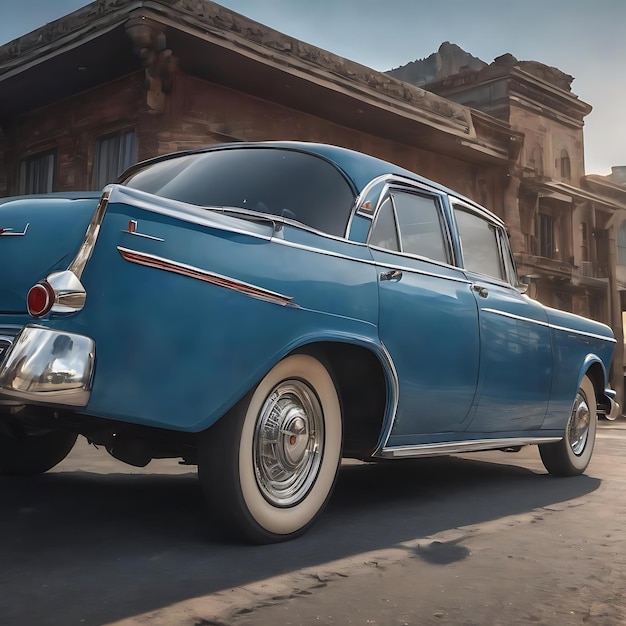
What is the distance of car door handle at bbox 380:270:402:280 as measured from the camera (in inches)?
159

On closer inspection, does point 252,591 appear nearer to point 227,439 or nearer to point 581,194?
point 227,439

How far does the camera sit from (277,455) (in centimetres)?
350

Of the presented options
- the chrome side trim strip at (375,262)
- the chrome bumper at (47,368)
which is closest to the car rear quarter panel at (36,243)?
the chrome bumper at (47,368)

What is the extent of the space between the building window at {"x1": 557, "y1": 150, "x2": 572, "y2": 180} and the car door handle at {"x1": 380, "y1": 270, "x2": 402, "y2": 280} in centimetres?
2417

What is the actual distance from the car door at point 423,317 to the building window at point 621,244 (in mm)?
29299

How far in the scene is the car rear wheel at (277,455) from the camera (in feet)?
10.6

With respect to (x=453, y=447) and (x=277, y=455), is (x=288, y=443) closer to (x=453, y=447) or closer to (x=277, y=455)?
(x=277, y=455)

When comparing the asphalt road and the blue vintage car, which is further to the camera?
the blue vintage car

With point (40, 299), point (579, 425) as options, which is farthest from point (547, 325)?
point (40, 299)

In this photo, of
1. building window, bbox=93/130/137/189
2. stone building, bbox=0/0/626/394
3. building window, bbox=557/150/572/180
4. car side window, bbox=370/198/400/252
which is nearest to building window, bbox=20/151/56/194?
stone building, bbox=0/0/626/394

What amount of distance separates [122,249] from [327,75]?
1380cm

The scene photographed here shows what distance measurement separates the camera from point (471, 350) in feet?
15.3

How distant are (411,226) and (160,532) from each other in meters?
2.13

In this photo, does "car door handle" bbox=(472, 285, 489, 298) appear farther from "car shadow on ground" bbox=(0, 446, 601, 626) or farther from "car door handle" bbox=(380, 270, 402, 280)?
"car shadow on ground" bbox=(0, 446, 601, 626)
